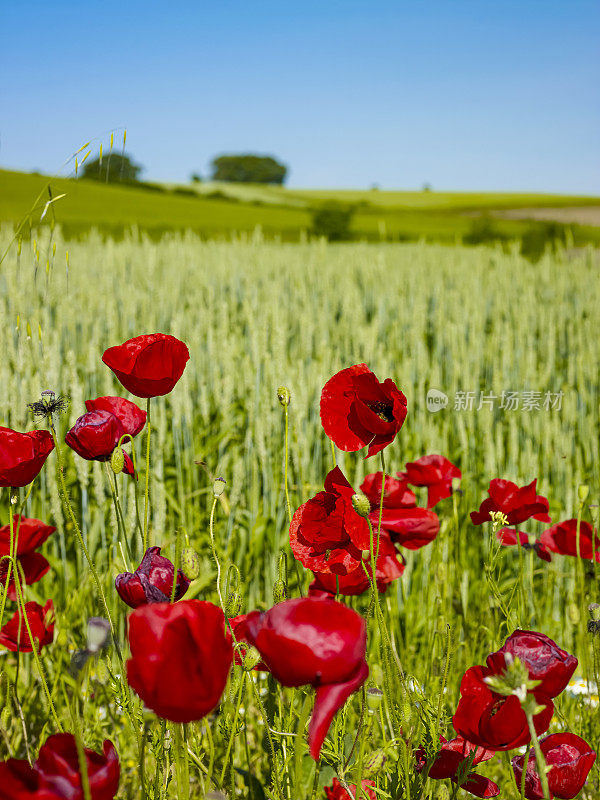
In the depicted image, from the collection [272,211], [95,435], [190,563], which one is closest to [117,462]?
[95,435]

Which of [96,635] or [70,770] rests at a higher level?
[96,635]

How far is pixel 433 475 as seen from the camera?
43.6 inches

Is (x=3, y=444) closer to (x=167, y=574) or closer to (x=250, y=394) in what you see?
(x=167, y=574)

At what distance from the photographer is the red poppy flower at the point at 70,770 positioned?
1.58 ft

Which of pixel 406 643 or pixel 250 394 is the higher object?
pixel 250 394

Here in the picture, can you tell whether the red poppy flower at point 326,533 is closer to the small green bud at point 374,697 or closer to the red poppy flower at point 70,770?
the small green bud at point 374,697

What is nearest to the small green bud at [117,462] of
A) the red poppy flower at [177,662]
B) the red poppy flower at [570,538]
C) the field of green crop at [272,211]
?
the red poppy flower at [177,662]

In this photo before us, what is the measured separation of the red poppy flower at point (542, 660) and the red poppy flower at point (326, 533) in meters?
0.18

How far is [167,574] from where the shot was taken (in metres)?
0.71

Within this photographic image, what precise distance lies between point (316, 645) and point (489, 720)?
278mm

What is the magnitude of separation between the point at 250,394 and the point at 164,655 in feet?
6.37

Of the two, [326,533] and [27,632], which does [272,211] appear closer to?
[27,632]

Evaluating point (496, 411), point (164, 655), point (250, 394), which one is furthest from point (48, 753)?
point (496, 411)

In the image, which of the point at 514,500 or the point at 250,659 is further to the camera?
the point at 514,500
